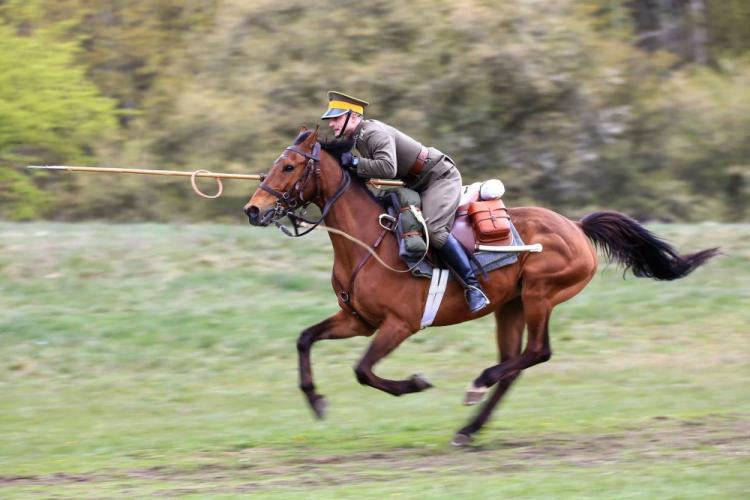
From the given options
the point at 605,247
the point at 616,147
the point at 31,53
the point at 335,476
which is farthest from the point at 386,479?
the point at 31,53

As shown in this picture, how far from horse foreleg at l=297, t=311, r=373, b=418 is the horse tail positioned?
2475 mm

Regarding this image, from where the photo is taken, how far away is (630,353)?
1398cm

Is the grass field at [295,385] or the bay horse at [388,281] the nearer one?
the grass field at [295,385]

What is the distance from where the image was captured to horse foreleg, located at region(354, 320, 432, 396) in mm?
9219

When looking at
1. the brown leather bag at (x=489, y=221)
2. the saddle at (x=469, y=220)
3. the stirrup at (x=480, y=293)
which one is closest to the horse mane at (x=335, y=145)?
the saddle at (x=469, y=220)

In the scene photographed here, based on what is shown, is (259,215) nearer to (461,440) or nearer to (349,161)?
(349,161)

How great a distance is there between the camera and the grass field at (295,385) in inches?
332

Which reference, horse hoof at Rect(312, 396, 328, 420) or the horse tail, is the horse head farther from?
the horse tail

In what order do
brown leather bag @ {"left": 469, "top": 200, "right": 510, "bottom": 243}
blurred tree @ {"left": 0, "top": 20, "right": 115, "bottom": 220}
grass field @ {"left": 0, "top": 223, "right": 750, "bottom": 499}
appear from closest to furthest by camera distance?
grass field @ {"left": 0, "top": 223, "right": 750, "bottom": 499} < brown leather bag @ {"left": 469, "top": 200, "right": 510, "bottom": 243} < blurred tree @ {"left": 0, "top": 20, "right": 115, "bottom": 220}

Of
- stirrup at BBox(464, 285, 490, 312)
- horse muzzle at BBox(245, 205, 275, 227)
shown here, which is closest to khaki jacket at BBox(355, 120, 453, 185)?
horse muzzle at BBox(245, 205, 275, 227)

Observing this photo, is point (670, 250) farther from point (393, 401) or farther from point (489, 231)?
point (393, 401)

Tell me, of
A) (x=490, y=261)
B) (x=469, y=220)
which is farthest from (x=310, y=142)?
(x=490, y=261)

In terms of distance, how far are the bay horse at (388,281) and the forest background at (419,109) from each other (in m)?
11.8

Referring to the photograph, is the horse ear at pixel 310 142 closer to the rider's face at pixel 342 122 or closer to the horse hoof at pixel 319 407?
the rider's face at pixel 342 122
